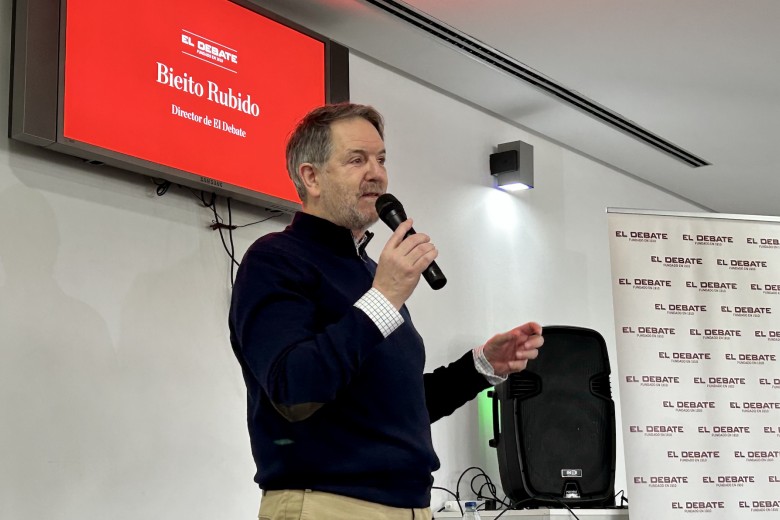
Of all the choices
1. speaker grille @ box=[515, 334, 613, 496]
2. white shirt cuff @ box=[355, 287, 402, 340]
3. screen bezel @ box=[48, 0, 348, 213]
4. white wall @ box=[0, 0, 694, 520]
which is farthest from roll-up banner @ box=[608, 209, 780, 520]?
white shirt cuff @ box=[355, 287, 402, 340]

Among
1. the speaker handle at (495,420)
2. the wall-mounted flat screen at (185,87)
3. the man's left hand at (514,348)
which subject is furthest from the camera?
the speaker handle at (495,420)

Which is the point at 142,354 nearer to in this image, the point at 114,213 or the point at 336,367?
the point at 114,213

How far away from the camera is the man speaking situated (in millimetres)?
1392

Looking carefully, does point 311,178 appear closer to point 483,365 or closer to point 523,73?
point 483,365

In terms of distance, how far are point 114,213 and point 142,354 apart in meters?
0.47

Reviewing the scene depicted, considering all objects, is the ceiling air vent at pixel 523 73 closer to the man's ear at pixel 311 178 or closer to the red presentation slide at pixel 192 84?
the red presentation slide at pixel 192 84

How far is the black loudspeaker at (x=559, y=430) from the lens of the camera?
11.7 feet

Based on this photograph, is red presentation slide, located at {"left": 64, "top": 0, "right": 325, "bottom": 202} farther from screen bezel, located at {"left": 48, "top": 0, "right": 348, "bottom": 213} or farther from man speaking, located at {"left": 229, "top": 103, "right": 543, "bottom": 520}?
man speaking, located at {"left": 229, "top": 103, "right": 543, "bottom": 520}

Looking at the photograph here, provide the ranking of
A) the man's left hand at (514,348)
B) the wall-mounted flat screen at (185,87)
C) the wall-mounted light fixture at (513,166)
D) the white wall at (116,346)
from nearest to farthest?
the man's left hand at (514,348), the white wall at (116,346), the wall-mounted flat screen at (185,87), the wall-mounted light fixture at (513,166)

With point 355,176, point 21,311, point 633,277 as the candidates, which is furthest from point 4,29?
point 633,277

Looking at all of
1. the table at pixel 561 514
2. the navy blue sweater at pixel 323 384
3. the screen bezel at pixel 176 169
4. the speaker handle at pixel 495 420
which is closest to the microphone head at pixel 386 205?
the navy blue sweater at pixel 323 384

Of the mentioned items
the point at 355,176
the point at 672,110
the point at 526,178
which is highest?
the point at 672,110

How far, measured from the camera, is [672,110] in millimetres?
4684

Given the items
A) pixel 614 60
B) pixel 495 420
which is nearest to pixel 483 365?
pixel 495 420
